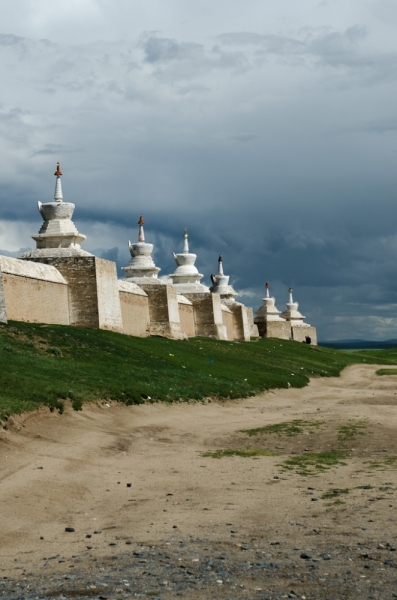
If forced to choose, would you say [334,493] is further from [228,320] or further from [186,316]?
[228,320]

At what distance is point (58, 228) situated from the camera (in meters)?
37.0

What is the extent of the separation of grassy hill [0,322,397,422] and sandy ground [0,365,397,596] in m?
0.70

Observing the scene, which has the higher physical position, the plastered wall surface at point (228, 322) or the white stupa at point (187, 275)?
the white stupa at point (187, 275)

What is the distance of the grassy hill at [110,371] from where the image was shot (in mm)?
17438

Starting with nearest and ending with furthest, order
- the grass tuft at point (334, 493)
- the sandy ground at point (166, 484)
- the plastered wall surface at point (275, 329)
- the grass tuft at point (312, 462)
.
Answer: the sandy ground at point (166, 484) → the grass tuft at point (334, 493) → the grass tuft at point (312, 462) → the plastered wall surface at point (275, 329)

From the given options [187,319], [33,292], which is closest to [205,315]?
[187,319]

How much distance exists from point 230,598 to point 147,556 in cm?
144

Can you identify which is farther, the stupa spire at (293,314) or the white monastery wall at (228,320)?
the stupa spire at (293,314)

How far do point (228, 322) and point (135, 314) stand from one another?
2288cm

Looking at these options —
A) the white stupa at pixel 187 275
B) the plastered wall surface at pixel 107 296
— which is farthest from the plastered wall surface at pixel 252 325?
the plastered wall surface at pixel 107 296

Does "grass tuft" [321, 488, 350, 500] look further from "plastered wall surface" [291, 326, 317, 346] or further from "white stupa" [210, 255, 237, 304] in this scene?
"plastered wall surface" [291, 326, 317, 346]

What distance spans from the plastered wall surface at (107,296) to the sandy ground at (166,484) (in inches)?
638

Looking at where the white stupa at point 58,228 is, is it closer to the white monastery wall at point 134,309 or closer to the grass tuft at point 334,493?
the white monastery wall at point 134,309

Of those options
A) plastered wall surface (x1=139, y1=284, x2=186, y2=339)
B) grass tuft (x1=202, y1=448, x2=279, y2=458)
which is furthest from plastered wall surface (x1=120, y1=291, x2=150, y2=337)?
grass tuft (x1=202, y1=448, x2=279, y2=458)
